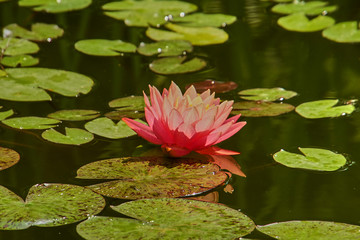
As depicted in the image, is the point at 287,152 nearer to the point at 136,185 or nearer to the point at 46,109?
the point at 136,185

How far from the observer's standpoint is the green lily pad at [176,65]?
7.81 ft

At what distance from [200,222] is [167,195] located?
0.15m

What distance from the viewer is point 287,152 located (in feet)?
5.63

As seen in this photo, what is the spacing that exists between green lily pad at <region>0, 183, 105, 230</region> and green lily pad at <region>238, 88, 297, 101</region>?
827mm

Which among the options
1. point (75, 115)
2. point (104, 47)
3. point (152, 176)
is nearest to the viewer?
point (152, 176)

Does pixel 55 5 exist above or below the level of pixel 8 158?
above

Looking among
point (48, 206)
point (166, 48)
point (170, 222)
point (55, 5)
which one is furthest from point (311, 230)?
point (55, 5)

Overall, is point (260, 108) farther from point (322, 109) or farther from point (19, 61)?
point (19, 61)

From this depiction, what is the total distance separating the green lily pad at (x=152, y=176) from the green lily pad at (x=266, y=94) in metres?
0.52

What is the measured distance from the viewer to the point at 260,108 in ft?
6.66

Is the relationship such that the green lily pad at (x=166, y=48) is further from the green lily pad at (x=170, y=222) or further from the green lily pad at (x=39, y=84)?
the green lily pad at (x=170, y=222)

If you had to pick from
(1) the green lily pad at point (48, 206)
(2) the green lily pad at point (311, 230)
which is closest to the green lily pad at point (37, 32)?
(1) the green lily pad at point (48, 206)

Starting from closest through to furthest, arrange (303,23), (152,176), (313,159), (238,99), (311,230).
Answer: (311,230) → (152,176) → (313,159) → (238,99) → (303,23)

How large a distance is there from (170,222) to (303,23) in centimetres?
177
